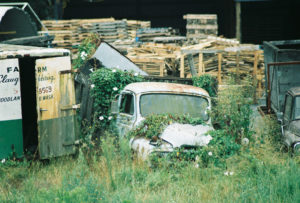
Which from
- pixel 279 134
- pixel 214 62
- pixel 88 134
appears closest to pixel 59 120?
pixel 88 134

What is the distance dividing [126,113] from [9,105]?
2.30 m

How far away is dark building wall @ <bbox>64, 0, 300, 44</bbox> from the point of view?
21.5m

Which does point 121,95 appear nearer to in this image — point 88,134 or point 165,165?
point 88,134

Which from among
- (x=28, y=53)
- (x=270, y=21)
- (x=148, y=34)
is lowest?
(x=28, y=53)

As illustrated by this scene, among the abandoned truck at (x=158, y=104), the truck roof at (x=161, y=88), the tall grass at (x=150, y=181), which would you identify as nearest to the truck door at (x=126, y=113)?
the abandoned truck at (x=158, y=104)

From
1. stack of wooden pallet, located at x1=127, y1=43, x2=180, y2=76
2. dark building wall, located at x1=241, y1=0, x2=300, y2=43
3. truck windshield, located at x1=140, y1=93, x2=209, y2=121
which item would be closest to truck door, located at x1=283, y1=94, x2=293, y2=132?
truck windshield, located at x1=140, y1=93, x2=209, y2=121

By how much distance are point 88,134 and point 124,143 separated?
213 centimetres

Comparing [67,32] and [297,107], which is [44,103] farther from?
[67,32]

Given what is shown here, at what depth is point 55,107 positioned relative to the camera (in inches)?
306

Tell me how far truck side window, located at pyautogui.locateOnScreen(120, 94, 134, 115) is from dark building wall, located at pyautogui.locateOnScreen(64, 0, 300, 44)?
47.9 ft

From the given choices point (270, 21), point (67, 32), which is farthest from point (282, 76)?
point (270, 21)

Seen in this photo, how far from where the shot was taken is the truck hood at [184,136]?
6781 millimetres

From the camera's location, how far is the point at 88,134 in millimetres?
8250

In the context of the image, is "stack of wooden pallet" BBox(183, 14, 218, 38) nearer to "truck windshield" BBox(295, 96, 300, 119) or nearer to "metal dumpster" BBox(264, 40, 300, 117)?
"metal dumpster" BBox(264, 40, 300, 117)
